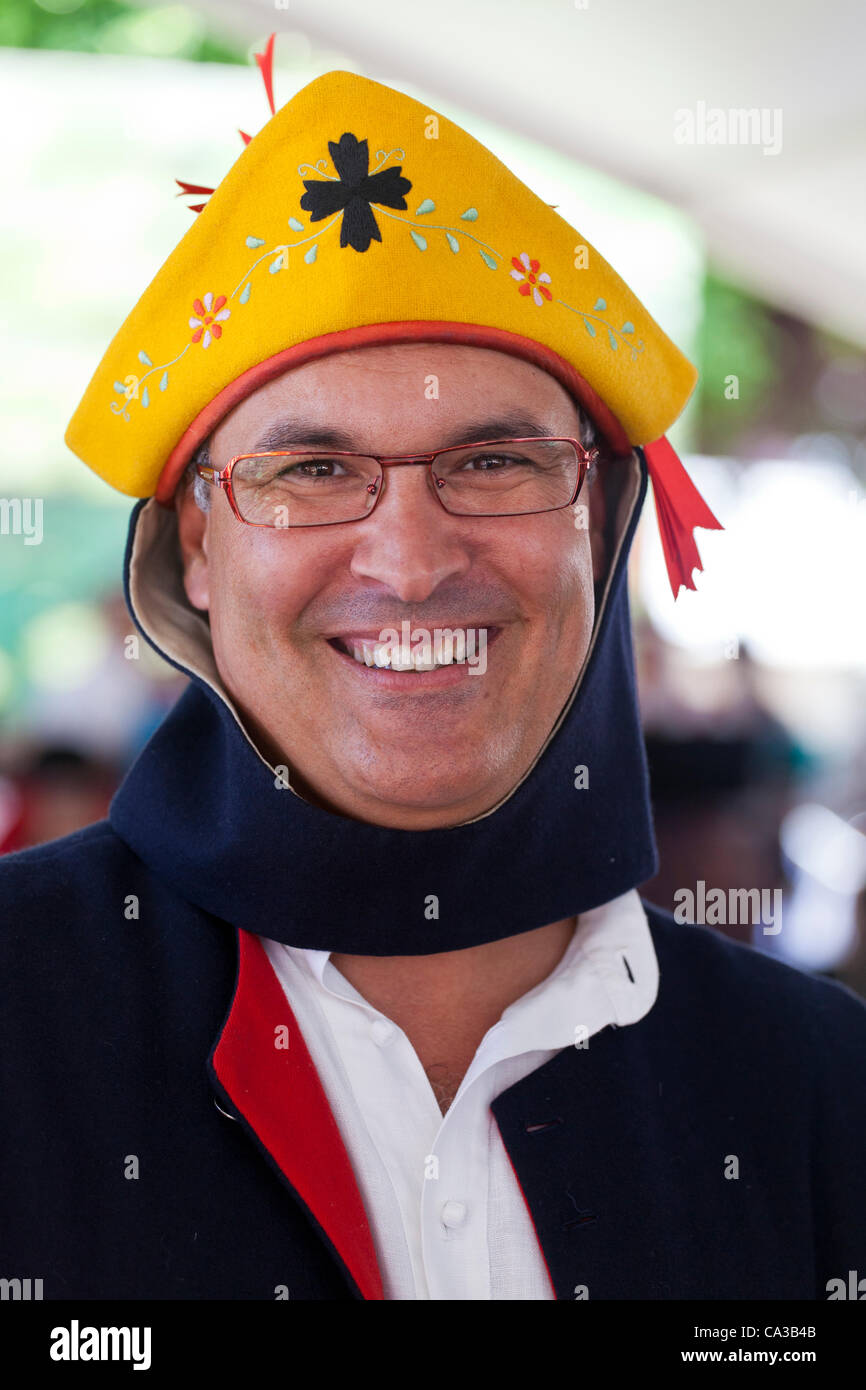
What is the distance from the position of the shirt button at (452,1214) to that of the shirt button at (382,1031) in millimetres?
164

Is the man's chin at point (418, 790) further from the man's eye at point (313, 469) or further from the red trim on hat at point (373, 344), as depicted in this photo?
the red trim on hat at point (373, 344)

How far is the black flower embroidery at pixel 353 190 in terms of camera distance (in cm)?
123

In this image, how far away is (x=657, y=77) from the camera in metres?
2.07

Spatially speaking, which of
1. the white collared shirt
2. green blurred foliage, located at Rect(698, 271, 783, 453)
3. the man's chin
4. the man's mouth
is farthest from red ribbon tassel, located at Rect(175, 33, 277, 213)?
green blurred foliage, located at Rect(698, 271, 783, 453)

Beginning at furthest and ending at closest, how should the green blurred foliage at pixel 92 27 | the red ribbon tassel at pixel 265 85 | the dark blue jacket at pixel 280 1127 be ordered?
1. the green blurred foliage at pixel 92 27
2. the red ribbon tassel at pixel 265 85
3. the dark blue jacket at pixel 280 1127

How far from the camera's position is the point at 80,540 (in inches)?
157

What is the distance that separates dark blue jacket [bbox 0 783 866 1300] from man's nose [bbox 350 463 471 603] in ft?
1.19

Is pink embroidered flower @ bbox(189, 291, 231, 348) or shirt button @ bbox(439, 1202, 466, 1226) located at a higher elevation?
pink embroidered flower @ bbox(189, 291, 231, 348)

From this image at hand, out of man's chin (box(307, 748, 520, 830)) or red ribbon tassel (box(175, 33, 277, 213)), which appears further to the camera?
red ribbon tassel (box(175, 33, 277, 213))

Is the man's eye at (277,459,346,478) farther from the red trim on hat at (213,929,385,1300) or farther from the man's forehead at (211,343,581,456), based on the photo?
the red trim on hat at (213,929,385,1300)

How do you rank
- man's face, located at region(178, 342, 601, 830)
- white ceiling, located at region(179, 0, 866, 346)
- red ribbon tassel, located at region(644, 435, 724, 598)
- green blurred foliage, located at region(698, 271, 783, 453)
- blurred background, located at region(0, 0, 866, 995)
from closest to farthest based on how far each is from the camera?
man's face, located at region(178, 342, 601, 830), red ribbon tassel, located at region(644, 435, 724, 598), white ceiling, located at region(179, 0, 866, 346), blurred background, located at region(0, 0, 866, 995), green blurred foliage, located at region(698, 271, 783, 453)

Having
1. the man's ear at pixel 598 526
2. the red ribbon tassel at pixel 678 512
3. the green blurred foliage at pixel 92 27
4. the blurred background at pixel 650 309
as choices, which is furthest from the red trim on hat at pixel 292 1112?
the green blurred foliage at pixel 92 27

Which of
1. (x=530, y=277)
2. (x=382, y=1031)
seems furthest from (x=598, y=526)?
(x=382, y=1031)

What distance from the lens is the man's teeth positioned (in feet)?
4.05
